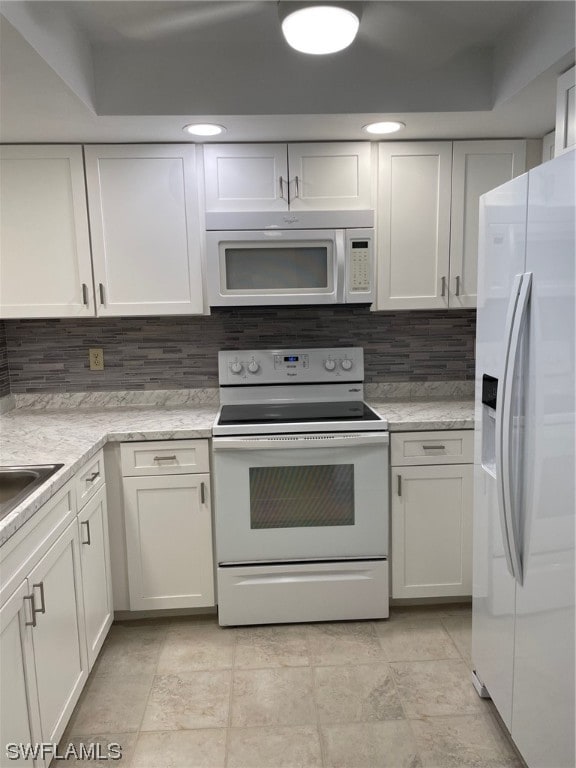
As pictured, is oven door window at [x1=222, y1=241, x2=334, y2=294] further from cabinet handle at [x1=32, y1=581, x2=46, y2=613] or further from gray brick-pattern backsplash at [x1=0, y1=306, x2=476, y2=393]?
cabinet handle at [x1=32, y1=581, x2=46, y2=613]

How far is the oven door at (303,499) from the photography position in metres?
2.27

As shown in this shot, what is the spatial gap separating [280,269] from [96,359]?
1087mm

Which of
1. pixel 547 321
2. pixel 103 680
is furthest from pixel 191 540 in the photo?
pixel 547 321

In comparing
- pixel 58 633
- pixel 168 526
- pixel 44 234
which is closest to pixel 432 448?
pixel 168 526

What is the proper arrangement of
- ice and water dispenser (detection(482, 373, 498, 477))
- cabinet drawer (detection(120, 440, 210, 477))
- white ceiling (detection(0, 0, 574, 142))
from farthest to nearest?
cabinet drawer (detection(120, 440, 210, 477)), white ceiling (detection(0, 0, 574, 142)), ice and water dispenser (detection(482, 373, 498, 477))

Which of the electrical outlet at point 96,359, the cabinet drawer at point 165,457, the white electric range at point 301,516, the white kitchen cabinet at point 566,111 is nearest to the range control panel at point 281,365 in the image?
the white electric range at point 301,516

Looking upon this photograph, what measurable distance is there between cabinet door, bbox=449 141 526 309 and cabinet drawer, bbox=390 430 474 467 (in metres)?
0.79

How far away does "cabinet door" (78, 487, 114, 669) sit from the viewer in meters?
1.92

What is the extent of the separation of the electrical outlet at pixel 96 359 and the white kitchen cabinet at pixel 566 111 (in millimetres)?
2189

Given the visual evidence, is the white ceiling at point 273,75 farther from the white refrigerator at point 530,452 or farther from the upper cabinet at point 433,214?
the white refrigerator at point 530,452

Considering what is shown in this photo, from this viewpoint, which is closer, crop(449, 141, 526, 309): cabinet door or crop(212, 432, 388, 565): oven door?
crop(212, 432, 388, 565): oven door

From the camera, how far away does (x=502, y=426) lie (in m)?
1.46

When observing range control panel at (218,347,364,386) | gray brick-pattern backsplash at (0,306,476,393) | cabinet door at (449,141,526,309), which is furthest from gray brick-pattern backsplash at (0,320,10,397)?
cabinet door at (449,141,526,309)

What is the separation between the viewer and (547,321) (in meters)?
1.29
